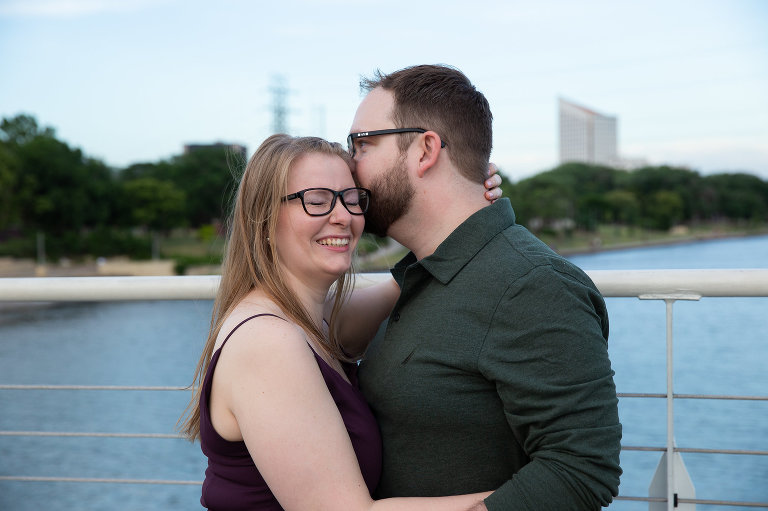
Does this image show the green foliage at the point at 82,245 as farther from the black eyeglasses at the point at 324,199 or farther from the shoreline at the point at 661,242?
the black eyeglasses at the point at 324,199

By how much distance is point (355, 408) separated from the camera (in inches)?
59.1

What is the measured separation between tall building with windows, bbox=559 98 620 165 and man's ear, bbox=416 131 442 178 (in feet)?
446

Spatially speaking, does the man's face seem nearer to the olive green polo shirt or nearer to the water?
the olive green polo shirt

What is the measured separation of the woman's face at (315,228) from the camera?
5.24 feet

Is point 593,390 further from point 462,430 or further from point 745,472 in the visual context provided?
point 745,472

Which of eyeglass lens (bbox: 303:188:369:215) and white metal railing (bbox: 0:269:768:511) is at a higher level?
eyeglass lens (bbox: 303:188:369:215)

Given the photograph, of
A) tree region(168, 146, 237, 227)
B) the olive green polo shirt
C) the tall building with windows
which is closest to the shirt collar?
the olive green polo shirt

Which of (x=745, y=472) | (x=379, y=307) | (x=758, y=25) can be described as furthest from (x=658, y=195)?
(x=379, y=307)

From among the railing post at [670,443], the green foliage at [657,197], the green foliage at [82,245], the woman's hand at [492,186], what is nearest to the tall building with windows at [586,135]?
the green foliage at [657,197]

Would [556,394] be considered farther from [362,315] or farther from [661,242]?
[661,242]

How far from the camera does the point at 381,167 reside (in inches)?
66.3

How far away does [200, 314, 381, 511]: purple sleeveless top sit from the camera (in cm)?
144

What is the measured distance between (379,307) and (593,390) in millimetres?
806

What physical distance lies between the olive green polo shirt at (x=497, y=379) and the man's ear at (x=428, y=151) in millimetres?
162
